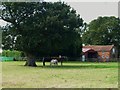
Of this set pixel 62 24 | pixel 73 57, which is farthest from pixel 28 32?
pixel 73 57

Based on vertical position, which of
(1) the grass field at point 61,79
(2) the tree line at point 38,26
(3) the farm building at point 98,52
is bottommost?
(3) the farm building at point 98,52

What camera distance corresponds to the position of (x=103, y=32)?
90.1 m

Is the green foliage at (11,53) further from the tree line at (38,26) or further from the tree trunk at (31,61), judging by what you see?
the tree line at (38,26)

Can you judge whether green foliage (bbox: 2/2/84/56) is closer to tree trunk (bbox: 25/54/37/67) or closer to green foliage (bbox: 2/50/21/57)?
tree trunk (bbox: 25/54/37/67)

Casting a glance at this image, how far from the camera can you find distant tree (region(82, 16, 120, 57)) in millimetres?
90438

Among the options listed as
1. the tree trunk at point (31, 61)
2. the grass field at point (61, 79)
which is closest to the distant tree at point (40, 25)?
the tree trunk at point (31, 61)

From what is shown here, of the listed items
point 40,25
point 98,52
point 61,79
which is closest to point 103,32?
point 98,52

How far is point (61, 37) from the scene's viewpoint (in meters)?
38.6

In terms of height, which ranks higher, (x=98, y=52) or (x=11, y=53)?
(x=11, y=53)

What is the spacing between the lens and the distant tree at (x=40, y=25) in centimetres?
3797

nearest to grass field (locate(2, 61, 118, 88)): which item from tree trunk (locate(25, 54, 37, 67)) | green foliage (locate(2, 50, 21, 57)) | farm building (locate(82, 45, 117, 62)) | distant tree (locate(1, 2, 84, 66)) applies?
distant tree (locate(1, 2, 84, 66))

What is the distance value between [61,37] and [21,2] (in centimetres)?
650

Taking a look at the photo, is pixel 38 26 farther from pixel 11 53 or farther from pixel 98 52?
pixel 98 52

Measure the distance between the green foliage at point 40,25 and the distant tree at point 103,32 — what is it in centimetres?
4951
